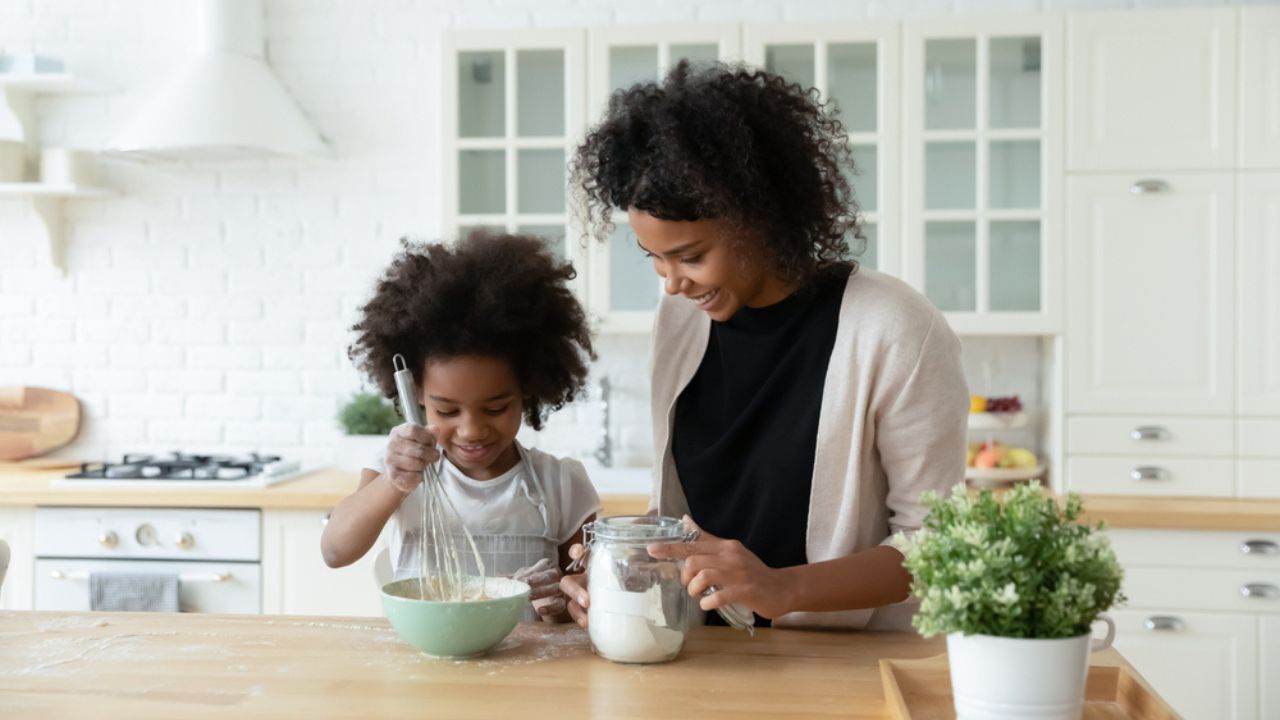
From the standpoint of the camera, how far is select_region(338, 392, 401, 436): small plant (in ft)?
11.5

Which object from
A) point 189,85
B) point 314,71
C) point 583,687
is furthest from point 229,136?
point 583,687

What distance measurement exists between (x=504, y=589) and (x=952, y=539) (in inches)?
25.2

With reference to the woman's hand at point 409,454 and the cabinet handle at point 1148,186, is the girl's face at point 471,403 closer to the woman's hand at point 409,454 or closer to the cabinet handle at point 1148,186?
the woman's hand at point 409,454

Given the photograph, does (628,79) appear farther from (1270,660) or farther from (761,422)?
(1270,660)

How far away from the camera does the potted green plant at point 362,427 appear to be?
11.4 ft

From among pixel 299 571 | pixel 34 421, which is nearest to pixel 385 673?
pixel 299 571

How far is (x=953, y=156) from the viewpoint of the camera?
3.26 metres

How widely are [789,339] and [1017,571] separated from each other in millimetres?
705

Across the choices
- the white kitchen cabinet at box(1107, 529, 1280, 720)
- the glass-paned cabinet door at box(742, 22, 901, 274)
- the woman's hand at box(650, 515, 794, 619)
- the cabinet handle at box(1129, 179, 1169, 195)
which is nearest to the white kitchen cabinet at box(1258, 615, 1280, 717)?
the white kitchen cabinet at box(1107, 529, 1280, 720)

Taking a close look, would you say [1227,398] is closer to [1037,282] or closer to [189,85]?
[1037,282]

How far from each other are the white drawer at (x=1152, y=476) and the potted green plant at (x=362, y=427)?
1897 millimetres

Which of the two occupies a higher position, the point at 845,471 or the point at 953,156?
the point at 953,156

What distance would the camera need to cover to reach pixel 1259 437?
10.3 feet

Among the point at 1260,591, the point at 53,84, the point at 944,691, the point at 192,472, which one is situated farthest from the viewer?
the point at 53,84
